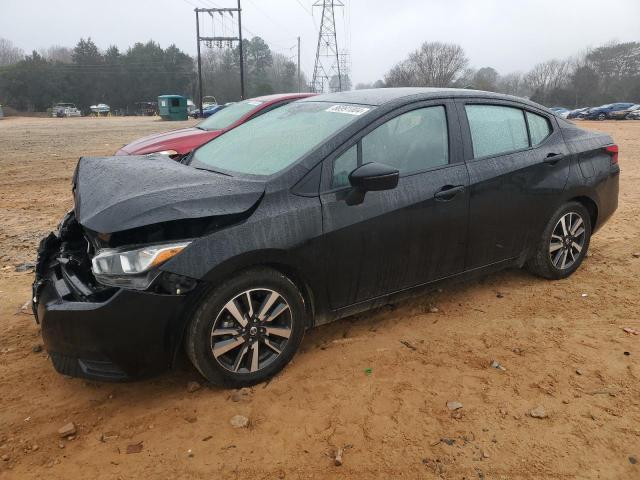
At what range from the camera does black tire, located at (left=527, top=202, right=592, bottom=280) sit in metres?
4.35

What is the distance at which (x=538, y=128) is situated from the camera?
4305 mm

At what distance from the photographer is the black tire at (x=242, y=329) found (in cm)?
277

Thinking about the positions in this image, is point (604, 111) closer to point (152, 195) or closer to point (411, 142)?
point (411, 142)

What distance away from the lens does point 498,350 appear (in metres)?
3.46

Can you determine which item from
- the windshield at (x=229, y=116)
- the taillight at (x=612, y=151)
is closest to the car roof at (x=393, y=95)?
the taillight at (x=612, y=151)

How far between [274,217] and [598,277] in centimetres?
330

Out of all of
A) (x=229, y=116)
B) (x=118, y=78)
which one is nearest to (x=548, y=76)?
(x=118, y=78)

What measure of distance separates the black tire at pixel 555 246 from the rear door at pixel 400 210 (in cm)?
104

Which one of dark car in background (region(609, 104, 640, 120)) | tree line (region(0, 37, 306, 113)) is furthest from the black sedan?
tree line (region(0, 37, 306, 113))

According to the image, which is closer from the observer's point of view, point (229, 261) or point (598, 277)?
point (229, 261)

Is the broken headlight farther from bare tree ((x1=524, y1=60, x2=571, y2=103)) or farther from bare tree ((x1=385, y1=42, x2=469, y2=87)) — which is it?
bare tree ((x1=524, y1=60, x2=571, y2=103))

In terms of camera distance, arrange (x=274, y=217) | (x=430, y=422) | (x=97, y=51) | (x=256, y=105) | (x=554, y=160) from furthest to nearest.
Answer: (x=97, y=51), (x=256, y=105), (x=554, y=160), (x=274, y=217), (x=430, y=422)

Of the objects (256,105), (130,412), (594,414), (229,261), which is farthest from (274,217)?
(256,105)

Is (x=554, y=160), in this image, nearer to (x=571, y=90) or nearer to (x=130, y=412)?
(x=130, y=412)
